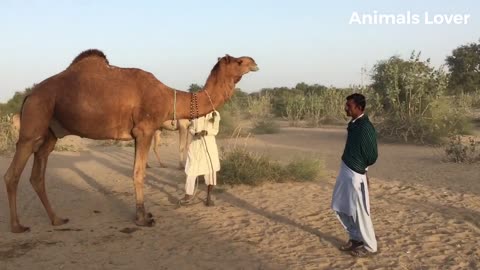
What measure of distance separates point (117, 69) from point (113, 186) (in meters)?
Result: 3.96

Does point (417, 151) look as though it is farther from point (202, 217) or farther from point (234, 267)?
point (234, 267)

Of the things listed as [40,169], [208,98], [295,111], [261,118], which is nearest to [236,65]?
[208,98]

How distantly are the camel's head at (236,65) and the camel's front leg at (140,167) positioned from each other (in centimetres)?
139

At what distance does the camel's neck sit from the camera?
7.03 m

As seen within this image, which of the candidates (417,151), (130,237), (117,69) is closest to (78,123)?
(117,69)

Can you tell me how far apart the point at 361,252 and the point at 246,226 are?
1.88 metres

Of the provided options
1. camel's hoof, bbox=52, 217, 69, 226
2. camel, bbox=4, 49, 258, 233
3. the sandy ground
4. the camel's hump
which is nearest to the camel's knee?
camel, bbox=4, 49, 258, 233

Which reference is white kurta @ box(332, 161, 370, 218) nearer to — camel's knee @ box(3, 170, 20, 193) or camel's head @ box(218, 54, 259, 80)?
camel's head @ box(218, 54, 259, 80)

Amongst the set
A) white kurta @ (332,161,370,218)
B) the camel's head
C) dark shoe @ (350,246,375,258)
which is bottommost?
dark shoe @ (350,246,375,258)

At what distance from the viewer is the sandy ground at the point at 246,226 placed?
5414mm

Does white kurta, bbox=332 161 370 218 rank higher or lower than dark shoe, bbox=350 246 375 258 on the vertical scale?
higher

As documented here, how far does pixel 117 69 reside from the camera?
7.00m

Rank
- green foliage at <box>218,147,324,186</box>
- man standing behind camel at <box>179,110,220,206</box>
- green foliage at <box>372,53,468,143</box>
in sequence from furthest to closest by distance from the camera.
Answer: green foliage at <box>372,53,468,143</box>, green foliage at <box>218,147,324,186</box>, man standing behind camel at <box>179,110,220,206</box>

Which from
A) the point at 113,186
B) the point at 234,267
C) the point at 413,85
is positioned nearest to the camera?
the point at 234,267
